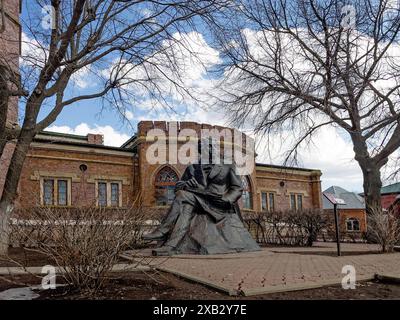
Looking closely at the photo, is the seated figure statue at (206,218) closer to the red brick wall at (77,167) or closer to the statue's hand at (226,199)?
the statue's hand at (226,199)

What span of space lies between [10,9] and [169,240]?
17.3 metres

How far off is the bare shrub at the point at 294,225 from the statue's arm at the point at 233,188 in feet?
21.7

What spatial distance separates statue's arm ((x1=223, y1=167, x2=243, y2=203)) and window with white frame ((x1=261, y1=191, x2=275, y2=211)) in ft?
80.6

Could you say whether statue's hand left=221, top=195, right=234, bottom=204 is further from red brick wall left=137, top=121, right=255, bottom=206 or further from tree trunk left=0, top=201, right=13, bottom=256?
red brick wall left=137, top=121, right=255, bottom=206

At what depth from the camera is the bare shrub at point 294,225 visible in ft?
58.7

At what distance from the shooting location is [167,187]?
29266mm

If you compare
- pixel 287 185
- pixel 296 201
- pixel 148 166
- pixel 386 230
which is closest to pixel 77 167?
pixel 148 166

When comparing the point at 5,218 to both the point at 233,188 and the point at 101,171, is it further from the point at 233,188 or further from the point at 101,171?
the point at 101,171

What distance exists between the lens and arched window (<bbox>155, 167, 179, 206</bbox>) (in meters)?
28.6

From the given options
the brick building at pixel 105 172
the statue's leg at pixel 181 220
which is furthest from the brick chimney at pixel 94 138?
the statue's leg at pixel 181 220

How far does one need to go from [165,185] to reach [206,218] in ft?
59.0

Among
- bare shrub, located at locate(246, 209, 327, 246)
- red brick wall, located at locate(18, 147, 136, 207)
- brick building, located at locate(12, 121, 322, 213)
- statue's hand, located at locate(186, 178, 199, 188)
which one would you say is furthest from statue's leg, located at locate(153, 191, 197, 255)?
red brick wall, located at locate(18, 147, 136, 207)
